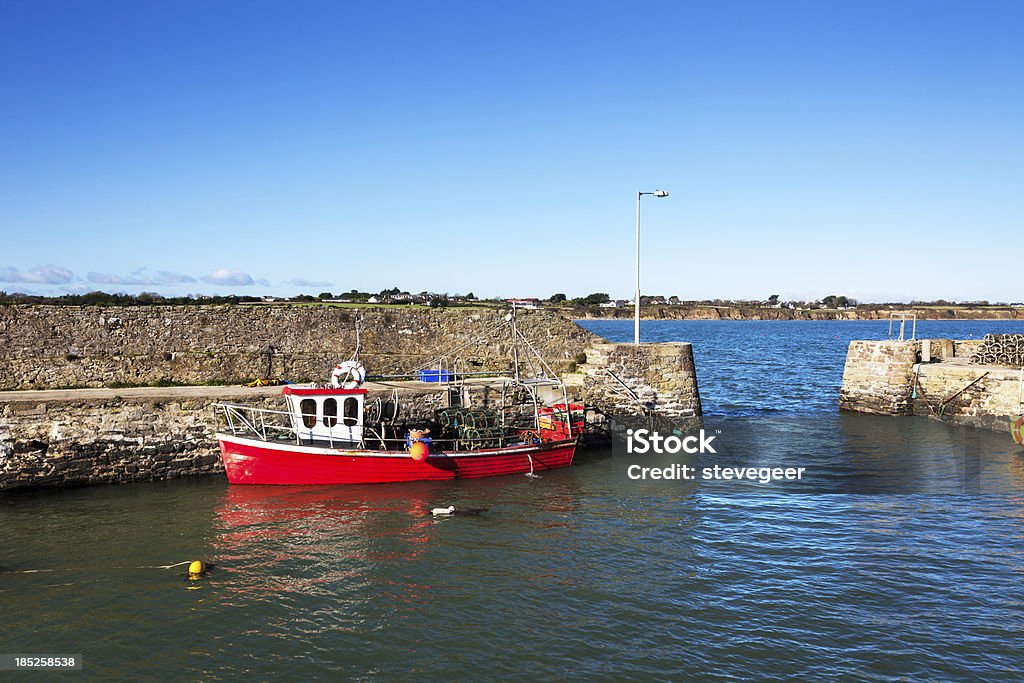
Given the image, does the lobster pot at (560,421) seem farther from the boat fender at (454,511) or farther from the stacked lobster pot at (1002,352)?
the stacked lobster pot at (1002,352)

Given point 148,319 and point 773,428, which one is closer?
point 148,319

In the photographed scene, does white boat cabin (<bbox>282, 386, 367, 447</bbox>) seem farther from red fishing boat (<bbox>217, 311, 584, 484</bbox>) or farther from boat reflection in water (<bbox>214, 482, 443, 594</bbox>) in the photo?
boat reflection in water (<bbox>214, 482, 443, 594</bbox>)

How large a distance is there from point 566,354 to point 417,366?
6.28m

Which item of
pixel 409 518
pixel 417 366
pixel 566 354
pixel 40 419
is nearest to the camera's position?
pixel 409 518

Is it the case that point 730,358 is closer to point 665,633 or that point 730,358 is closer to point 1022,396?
point 1022,396

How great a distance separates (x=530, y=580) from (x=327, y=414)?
30.5ft

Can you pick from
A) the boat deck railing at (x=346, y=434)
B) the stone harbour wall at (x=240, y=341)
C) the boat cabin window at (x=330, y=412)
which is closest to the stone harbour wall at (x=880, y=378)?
the stone harbour wall at (x=240, y=341)

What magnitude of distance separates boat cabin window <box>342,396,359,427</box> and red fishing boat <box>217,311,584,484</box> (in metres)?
0.03

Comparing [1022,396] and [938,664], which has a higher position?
[1022,396]

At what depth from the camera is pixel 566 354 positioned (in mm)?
30828

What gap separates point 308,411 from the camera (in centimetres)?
2014

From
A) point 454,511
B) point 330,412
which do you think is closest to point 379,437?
point 330,412

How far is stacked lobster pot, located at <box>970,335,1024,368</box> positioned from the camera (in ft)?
102

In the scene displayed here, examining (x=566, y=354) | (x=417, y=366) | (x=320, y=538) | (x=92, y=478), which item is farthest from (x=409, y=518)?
(x=566, y=354)
